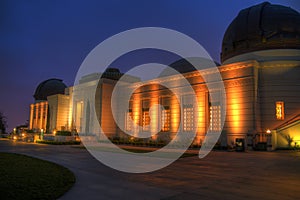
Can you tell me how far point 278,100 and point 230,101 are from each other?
536cm

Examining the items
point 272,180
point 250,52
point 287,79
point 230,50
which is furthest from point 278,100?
point 272,180

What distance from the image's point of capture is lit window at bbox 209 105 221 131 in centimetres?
3133

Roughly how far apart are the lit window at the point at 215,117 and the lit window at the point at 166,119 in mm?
6892

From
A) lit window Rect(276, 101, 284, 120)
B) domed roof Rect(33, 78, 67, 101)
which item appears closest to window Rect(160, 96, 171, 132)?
lit window Rect(276, 101, 284, 120)

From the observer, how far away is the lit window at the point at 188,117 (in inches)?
1344

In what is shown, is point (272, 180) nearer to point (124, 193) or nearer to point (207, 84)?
point (124, 193)

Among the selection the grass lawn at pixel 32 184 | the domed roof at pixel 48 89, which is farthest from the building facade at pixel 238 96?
the domed roof at pixel 48 89

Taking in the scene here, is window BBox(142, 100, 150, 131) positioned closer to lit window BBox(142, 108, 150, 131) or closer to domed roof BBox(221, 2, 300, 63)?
lit window BBox(142, 108, 150, 131)

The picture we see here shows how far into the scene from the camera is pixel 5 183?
8.08 m

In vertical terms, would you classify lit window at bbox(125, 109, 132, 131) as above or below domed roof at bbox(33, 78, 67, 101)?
below

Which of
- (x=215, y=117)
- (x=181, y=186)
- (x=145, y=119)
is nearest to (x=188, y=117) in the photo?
(x=215, y=117)

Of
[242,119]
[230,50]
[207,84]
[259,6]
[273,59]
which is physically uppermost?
[259,6]

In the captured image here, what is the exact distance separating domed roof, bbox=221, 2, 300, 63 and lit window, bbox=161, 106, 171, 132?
470 inches

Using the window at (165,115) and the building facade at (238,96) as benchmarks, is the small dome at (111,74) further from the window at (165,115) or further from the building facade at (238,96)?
the window at (165,115)
